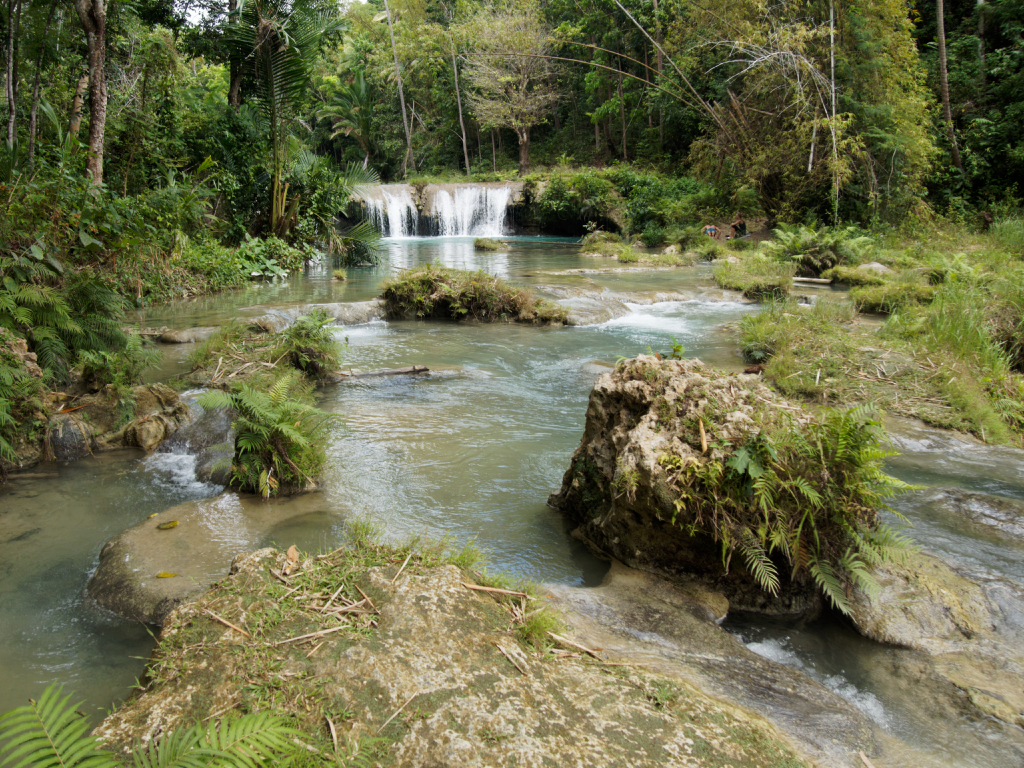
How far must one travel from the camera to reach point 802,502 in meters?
3.20

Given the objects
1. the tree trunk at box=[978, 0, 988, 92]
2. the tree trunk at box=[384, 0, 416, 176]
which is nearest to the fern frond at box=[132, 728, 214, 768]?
the tree trunk at box=[978, 0, 988, 92]

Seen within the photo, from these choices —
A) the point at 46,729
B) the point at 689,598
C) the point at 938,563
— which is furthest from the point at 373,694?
the point at 938,563

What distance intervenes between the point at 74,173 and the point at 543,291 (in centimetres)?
852

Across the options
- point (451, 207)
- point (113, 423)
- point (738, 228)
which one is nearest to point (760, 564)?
point (113, 423)

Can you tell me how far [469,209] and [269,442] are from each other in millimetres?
27401

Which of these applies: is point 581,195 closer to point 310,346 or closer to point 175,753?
point 310,346

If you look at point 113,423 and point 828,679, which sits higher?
point 113,423

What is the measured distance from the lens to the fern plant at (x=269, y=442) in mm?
4449

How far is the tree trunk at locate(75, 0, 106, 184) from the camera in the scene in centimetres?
715

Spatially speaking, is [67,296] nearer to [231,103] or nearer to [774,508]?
[774,508]

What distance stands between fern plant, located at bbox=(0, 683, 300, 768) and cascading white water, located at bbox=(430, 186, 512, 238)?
2941 cm

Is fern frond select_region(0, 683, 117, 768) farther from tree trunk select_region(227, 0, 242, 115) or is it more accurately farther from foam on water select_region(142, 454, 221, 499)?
tree trunk select_region(227, 0, 242, 115)

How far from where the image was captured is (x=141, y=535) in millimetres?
3861

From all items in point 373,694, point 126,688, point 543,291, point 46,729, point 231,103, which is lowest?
point 126,688
